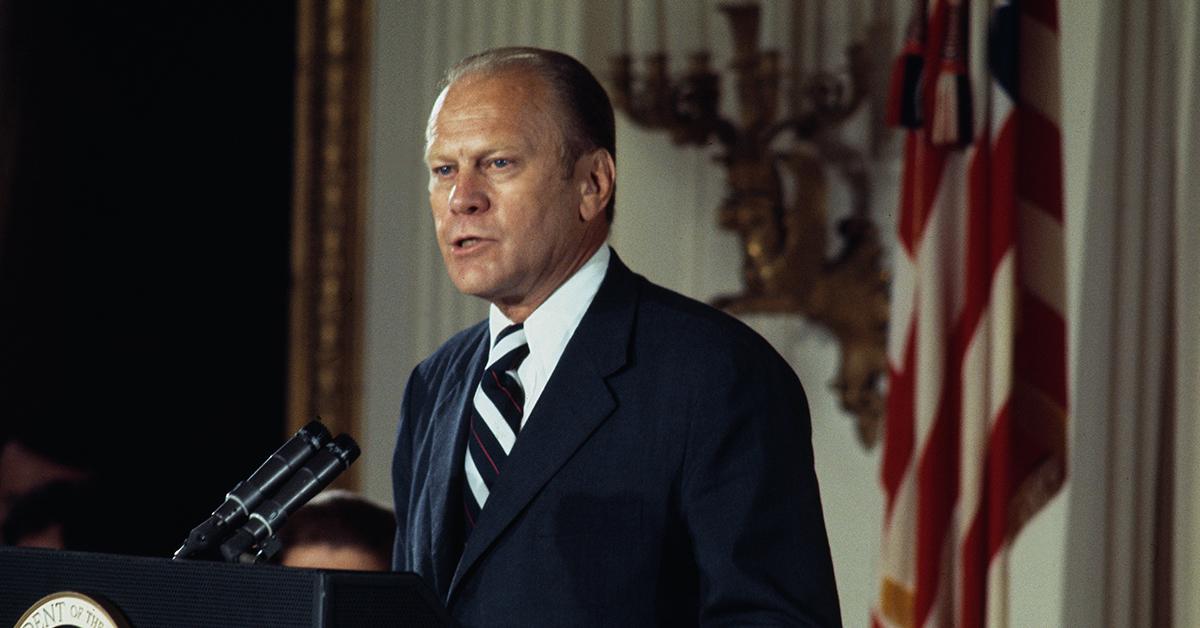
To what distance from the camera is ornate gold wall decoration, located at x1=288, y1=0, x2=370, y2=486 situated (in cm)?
451

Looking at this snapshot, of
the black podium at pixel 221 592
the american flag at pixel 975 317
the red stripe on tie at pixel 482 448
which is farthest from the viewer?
the american flag at pixel 975 317

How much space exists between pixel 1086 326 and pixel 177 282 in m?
2.41

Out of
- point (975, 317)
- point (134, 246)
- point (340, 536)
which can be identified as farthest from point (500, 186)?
point (134, 246)

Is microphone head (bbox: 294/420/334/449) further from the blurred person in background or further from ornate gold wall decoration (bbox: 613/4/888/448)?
ornate gold wall decoration (bbox: 613/4/888/448)

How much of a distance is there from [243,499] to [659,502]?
44cm

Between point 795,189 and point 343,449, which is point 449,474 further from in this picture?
point 795,189

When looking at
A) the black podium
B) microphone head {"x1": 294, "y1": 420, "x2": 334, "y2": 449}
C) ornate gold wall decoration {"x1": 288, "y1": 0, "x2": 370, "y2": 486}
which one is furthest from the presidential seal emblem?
ornate gold wall decoration {"x1": 288, "y1": 0, "x2": 370, "y2": 486}

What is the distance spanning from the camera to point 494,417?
5.78 feet

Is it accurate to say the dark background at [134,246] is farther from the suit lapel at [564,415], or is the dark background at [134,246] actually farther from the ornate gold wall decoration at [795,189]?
the suit lapel at [564,415]

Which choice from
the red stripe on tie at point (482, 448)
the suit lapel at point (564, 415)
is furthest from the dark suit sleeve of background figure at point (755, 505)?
the red stripe on tie at point (482, 448)

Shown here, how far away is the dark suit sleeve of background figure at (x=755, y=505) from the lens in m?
1.54

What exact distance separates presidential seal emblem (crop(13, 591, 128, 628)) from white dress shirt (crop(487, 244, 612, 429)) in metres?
0.54

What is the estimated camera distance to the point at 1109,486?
10.9ft

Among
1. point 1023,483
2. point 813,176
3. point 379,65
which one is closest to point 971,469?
point 1023,483
